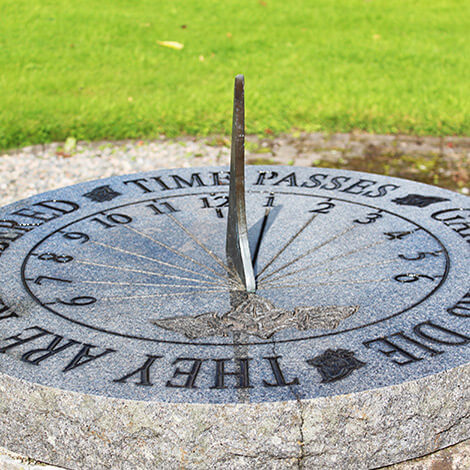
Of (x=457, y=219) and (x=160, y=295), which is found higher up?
(x=457, y=219)

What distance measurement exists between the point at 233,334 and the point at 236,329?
1.7 inches

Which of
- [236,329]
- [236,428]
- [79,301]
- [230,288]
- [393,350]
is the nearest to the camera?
[236,428]

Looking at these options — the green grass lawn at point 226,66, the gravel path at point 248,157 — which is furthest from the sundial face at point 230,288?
the green grass lawn at point 226,66

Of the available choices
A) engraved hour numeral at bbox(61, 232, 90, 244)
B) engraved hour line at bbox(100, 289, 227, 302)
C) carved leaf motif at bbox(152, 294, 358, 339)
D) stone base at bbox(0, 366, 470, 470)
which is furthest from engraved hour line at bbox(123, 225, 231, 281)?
stone base at bbox(0, 366, 470, 470)

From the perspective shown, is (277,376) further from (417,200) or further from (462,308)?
(417,200)

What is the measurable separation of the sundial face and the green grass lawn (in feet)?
11.3

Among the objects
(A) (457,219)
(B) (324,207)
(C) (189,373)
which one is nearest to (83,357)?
(C) (189,373)

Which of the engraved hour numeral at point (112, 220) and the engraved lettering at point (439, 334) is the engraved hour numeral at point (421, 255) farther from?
the engraved hour numeral at point (112, 220)

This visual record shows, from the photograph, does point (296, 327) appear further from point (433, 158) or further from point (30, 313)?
point (433, 158)

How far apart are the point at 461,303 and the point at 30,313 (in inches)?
75.6

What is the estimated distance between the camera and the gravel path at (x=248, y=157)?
664cm

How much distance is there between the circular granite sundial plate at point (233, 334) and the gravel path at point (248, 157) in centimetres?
257

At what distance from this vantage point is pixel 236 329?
110 inches

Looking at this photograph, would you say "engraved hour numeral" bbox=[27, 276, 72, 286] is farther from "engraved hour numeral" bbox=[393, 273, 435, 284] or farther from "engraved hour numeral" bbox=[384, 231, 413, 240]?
"engraved hour numeral" bbox=[384, 231, 413, 240]
